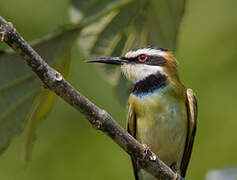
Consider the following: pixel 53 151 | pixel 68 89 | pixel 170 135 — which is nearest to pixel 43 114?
pixel 68 89

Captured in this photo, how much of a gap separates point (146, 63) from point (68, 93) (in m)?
1.74

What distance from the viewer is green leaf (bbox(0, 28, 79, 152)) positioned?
3.02 metres

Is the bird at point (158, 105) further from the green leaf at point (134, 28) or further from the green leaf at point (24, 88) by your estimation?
the green leaf at point (24, 88)

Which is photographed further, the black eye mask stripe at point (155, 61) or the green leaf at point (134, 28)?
the black eye mask stripe at point (155, 61)

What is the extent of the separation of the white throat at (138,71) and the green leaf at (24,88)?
754 millimetres

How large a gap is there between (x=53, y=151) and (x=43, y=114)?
6.44ft

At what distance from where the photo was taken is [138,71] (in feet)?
12.7

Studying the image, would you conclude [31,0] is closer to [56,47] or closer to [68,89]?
[56,47]

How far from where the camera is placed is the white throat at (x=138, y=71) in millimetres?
3772

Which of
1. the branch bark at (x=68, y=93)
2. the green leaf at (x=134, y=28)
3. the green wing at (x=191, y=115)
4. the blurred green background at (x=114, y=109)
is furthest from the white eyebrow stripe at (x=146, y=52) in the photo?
the branch bark at (x=68, y=93)

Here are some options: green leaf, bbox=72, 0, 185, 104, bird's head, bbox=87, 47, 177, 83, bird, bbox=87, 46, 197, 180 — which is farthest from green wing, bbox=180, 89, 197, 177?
green leaf, bbox=72, 0, 185, 104

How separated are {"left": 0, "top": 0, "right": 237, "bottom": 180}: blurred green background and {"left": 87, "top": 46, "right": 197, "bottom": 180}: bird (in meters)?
0.78

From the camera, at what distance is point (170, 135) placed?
373 cm

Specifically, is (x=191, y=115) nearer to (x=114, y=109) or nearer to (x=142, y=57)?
(x=142, y=57)
